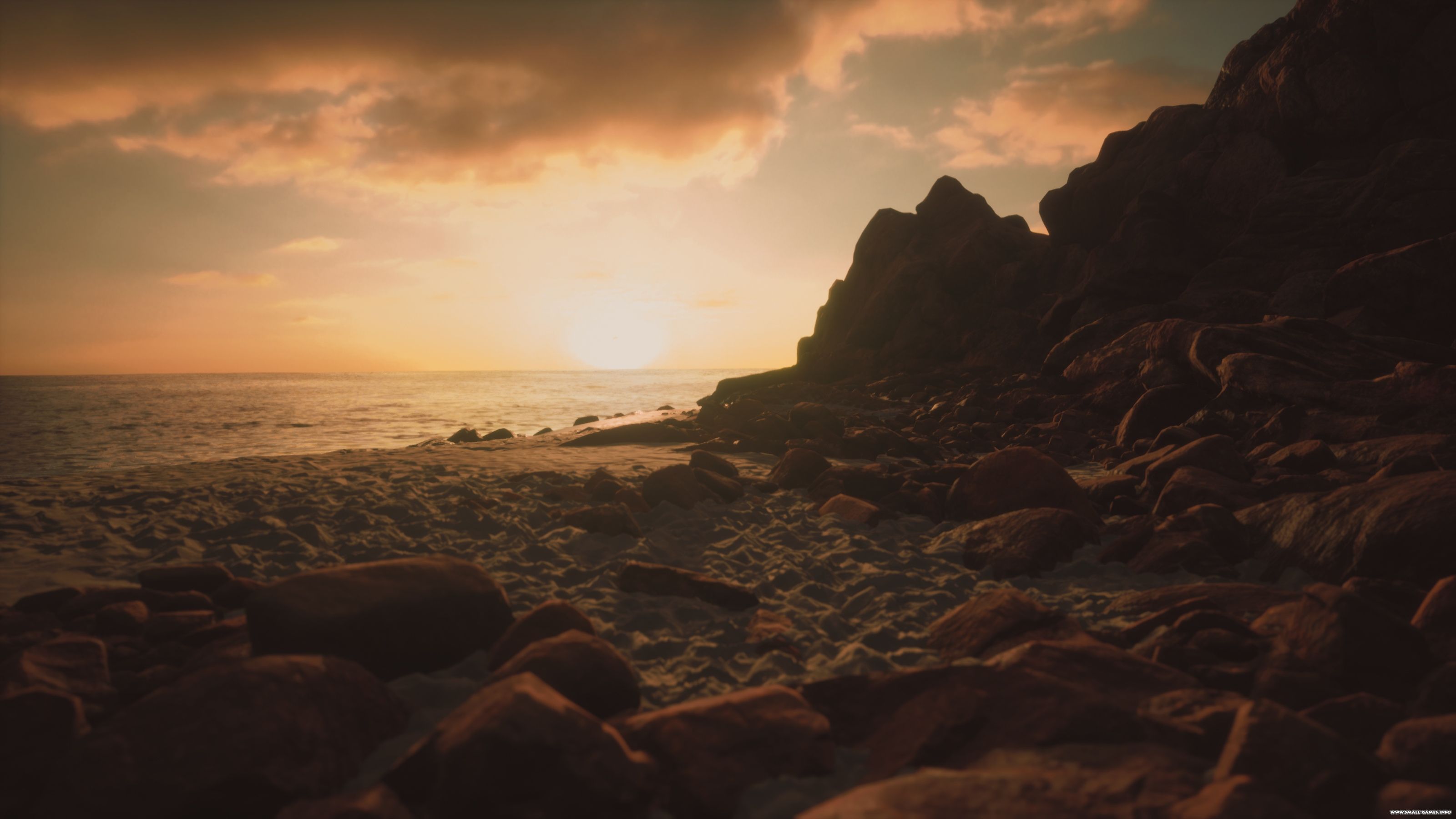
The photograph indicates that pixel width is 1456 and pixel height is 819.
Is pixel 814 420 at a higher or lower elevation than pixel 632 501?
higher

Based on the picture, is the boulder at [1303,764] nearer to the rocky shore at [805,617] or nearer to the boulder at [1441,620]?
the rocky shore at [805,617]

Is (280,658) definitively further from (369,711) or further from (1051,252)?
(1051,252)

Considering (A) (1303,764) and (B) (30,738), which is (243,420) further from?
(A) (1303,764)

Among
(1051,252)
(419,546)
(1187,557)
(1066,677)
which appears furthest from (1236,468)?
(1051,252)

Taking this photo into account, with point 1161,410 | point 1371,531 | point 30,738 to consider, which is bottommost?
point 30,738

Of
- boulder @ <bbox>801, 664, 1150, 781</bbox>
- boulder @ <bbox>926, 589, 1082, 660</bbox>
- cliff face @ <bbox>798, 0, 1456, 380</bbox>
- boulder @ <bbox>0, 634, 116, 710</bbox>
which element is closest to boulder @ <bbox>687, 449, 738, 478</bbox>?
boulder @ <bbox>926, 589, 1082, 660</bbox>

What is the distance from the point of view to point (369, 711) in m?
2.93

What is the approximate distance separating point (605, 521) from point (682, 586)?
60.7 inches

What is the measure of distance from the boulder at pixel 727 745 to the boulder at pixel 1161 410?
29.6 feet

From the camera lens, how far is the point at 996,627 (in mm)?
3807

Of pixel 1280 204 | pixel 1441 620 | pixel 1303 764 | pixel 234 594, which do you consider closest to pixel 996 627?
pixel 1303 764

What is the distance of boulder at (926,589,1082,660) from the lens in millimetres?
3723

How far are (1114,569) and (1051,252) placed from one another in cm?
2546

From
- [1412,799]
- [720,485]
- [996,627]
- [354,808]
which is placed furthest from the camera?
[720,485]
